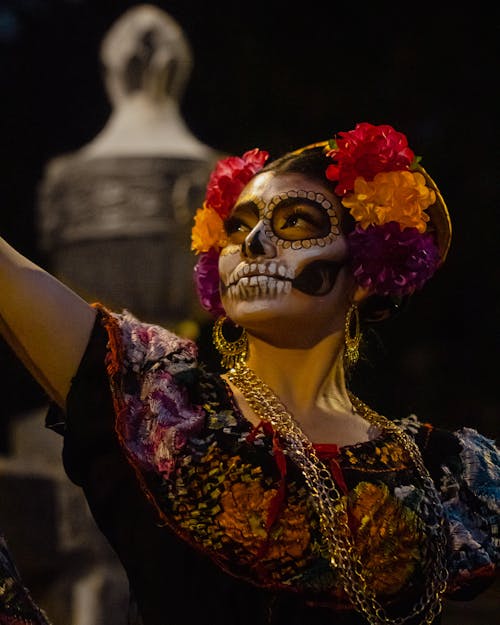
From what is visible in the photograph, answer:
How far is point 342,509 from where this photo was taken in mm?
1904

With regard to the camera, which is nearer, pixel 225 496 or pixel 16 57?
pixel 225 496

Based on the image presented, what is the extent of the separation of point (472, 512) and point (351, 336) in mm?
343

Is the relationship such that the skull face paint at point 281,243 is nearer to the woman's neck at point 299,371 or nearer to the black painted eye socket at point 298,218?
the black painted eye socket at point 298,218

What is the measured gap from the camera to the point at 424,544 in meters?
1.96

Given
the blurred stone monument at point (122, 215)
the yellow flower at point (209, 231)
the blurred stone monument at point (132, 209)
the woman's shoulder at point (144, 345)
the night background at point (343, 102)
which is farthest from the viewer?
the night background at point (343, 102)

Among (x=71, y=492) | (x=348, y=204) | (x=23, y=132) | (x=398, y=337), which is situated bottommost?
(x=71, y=492)

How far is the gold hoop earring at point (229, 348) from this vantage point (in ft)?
6.97

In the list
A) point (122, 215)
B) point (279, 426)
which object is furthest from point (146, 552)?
point (122, 215)

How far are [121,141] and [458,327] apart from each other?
4.02ft

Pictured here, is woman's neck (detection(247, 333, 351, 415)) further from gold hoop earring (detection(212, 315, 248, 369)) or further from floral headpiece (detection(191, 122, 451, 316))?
floral headpiece (detection(191, 122, 451, 316))

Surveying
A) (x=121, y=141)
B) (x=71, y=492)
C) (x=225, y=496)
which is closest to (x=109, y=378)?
(x=225, y=496)

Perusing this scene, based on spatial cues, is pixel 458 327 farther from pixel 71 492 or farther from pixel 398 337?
pixel 71 492

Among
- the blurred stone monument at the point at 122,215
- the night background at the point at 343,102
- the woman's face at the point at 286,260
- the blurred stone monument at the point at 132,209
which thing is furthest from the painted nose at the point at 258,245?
the night background at the point at 343,102

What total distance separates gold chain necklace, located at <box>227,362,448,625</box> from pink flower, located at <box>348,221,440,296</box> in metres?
0.23
